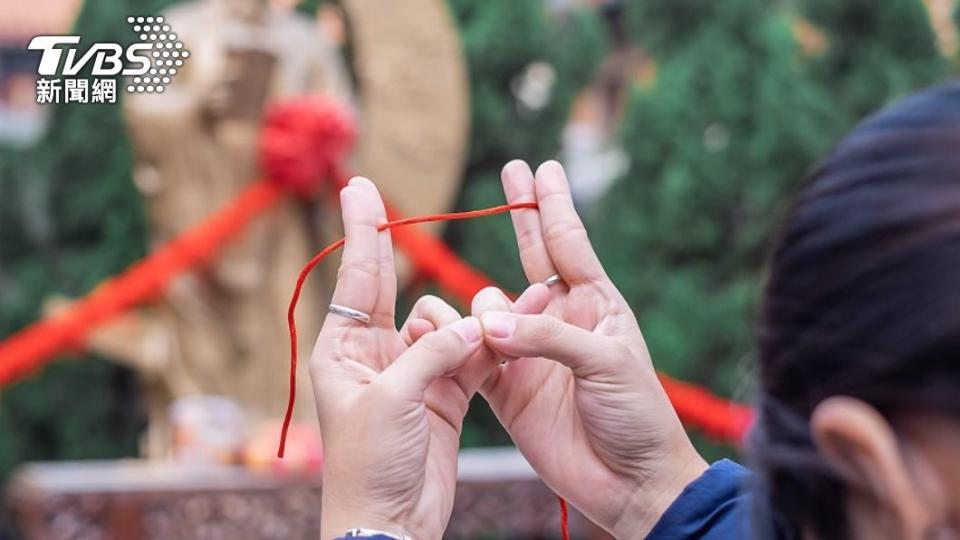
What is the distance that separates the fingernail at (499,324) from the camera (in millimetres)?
903

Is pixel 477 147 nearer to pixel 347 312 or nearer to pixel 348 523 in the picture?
pixel 347 312

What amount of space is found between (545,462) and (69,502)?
8.58 ft

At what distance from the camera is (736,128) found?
15.6 ft

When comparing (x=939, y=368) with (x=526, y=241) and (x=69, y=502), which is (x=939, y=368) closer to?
(x=526, y=241)

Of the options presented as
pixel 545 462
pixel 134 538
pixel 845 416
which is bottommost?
pixel 134 538

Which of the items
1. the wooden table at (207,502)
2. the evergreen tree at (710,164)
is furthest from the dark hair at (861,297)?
the evergreen tree at (710,164)

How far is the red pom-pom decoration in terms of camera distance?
3.99 meters

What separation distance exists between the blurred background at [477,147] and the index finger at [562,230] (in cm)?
289

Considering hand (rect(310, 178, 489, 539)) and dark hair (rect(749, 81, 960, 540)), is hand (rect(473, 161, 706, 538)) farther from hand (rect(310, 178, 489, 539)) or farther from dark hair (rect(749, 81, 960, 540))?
dark hair (rect(749, 81, 960, 540))

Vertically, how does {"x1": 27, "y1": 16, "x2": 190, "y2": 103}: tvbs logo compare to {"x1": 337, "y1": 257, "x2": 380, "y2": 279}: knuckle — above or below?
above

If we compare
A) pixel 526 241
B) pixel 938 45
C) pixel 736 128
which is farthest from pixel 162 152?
pixel 526 241

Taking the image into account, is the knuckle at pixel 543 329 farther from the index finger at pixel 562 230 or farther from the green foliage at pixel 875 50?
the green foliage at pixel 875 50

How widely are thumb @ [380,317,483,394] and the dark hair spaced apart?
0.28 meters

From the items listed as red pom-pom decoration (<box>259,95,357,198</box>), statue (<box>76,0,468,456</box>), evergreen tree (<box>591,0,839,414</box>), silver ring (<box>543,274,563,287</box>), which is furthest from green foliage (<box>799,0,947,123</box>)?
silver ring (<box>543,274,563,287</box>)
